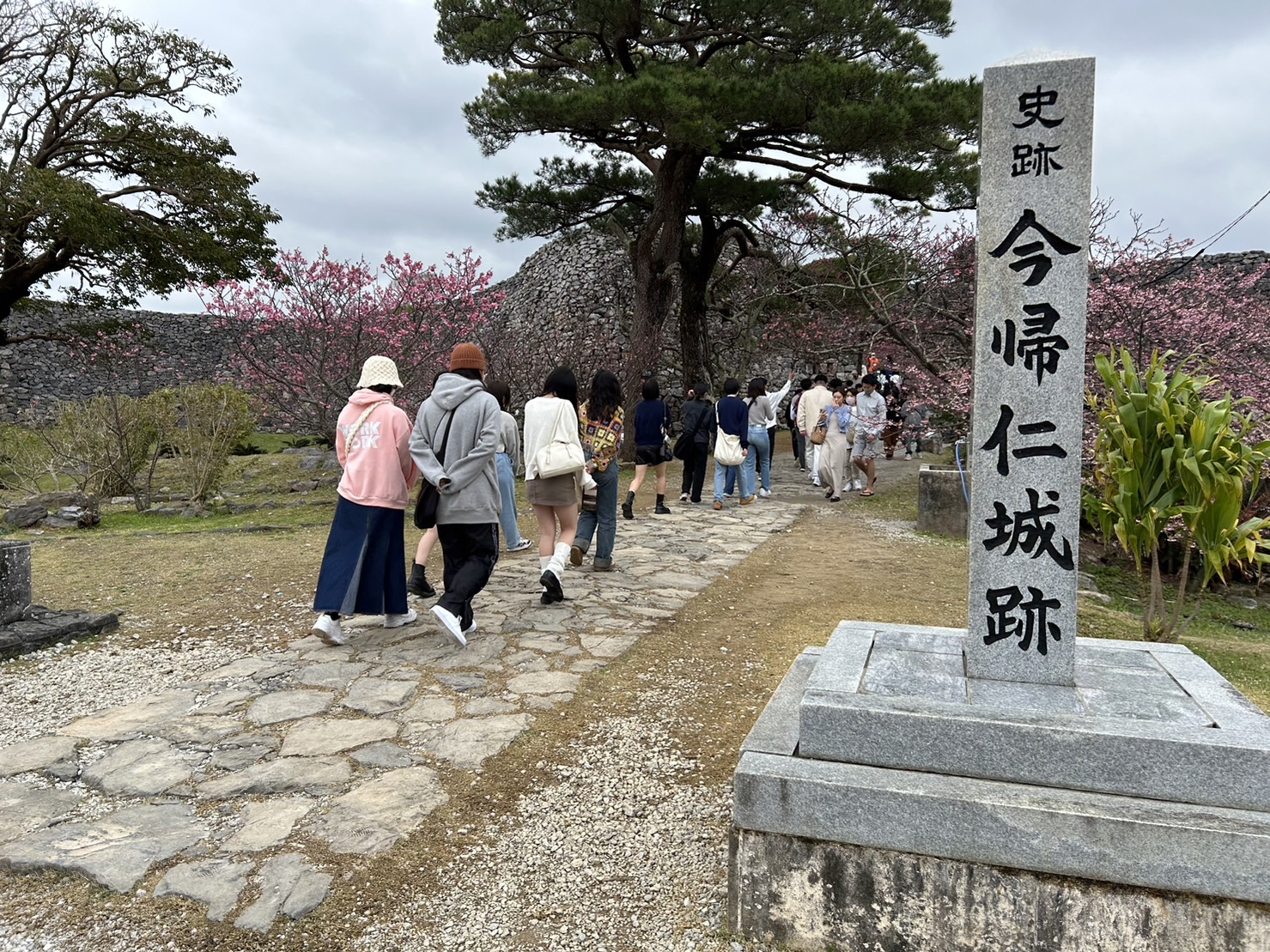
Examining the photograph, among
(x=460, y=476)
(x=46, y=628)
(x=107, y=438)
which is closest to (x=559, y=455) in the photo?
(x=460, y=476)

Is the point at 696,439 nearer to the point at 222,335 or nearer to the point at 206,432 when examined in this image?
the point at 206,432

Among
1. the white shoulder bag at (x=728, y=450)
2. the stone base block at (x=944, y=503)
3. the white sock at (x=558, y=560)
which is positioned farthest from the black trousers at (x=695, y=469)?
the white sock at (x=558, y=560)

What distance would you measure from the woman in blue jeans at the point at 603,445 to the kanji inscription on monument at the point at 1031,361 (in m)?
3.59

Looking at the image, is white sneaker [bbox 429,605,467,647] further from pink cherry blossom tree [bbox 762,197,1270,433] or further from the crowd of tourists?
pink cherry blossom tree [bbox 762,197,1270,433]

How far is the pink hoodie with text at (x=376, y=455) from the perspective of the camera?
4223 mm

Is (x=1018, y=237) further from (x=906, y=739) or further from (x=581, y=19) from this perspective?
(x=581, y=19)

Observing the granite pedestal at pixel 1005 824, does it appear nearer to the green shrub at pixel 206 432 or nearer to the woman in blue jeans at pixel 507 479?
the woman in blue jeans at pixel 507 479

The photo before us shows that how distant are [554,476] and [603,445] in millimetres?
812

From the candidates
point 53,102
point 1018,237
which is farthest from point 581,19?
point 1018,237

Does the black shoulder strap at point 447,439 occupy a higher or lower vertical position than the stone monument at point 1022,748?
higher

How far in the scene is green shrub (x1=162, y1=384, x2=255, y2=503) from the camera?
10.0m

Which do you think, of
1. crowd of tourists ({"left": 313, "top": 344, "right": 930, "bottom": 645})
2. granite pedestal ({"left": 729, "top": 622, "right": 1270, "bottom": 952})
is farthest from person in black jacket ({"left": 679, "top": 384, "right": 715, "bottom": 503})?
granite pedestal ({"left": 729, "top": 622, "right": 1270, "bottom": 952})

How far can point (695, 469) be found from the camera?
9.84 metres

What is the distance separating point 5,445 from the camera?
434 inches
